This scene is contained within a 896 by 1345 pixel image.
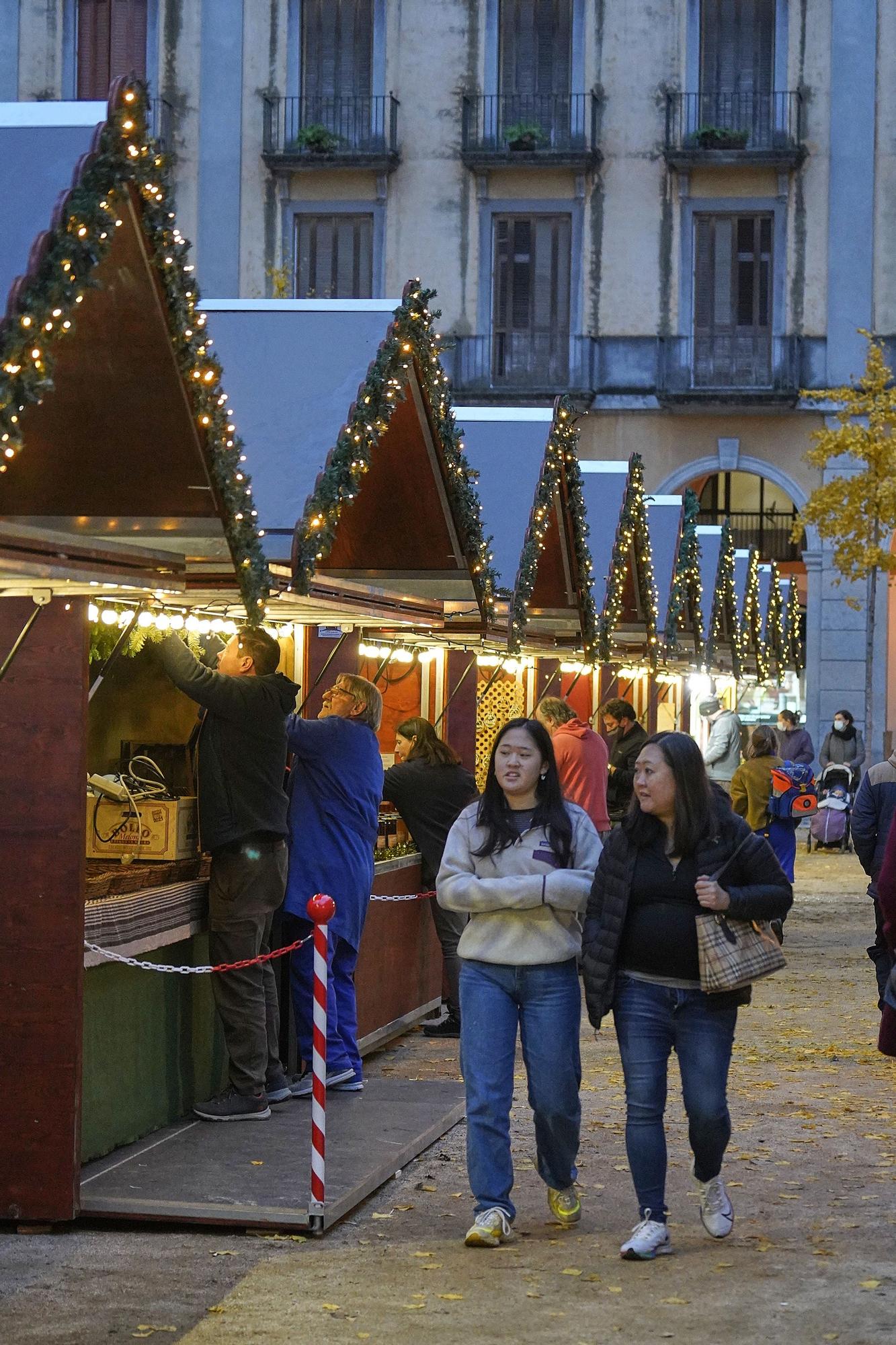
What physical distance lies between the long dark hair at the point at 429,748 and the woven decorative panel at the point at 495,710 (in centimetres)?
512

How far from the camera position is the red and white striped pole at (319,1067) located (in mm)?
6949

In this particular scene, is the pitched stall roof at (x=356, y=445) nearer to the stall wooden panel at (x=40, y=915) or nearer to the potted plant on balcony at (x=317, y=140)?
the stall wooden panel at (x=40, y=915)

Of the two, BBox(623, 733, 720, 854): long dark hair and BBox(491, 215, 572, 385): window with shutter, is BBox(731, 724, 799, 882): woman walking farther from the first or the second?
BBox(491, 215, 572, 385): window with shutter

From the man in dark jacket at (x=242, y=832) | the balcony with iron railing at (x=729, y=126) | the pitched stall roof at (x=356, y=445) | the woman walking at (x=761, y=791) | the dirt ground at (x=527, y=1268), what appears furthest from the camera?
the balcony with iron railing at (x=729, y=126)

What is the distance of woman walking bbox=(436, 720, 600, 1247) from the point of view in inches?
268

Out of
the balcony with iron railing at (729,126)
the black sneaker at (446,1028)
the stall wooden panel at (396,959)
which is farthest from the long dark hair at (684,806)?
the balcony with iron railing at (729,126)

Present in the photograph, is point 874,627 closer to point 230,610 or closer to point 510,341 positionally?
point 510,341

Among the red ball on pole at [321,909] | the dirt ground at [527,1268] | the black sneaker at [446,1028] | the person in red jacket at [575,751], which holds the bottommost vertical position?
the black sneaker at [446,1028]

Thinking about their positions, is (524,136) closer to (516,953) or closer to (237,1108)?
(237,1108)

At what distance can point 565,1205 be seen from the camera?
711 centimetres

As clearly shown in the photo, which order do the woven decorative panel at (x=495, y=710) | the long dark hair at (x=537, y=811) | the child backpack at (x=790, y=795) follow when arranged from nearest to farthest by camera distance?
the long dark hair at (x=537, y=811), the child backpack at (x=790, y=795), the woven decorative panel at (x=495, y=710)

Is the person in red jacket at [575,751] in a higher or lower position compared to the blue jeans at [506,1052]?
higher

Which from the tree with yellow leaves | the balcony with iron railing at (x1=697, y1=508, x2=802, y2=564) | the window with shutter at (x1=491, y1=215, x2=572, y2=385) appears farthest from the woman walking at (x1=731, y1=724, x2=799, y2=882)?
the balcony with iron railing at (x1=697, y1=508, x2=802, y2=564)

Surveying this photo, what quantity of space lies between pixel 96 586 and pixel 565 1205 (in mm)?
2659
